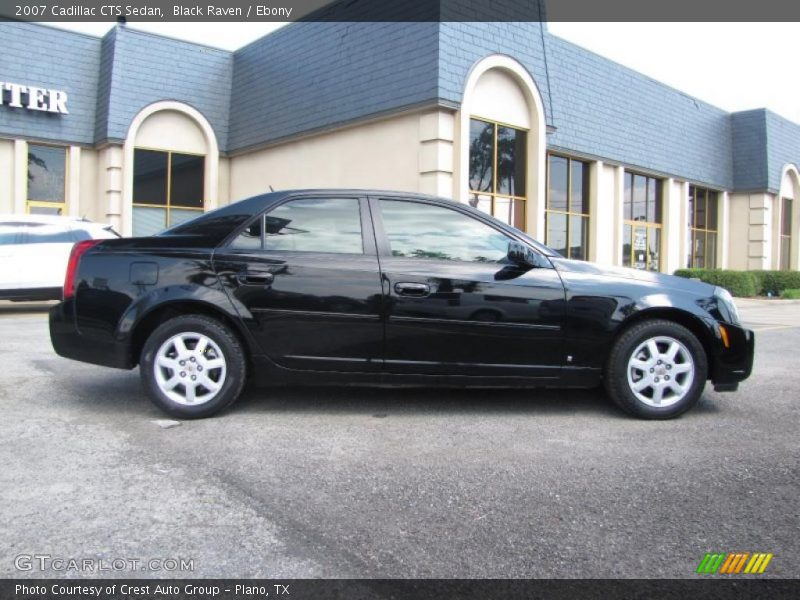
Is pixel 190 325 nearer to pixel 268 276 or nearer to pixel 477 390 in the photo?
pixel 268 276

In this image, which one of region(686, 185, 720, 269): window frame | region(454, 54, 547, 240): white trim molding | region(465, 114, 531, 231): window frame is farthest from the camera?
region(686, 185, 720, 269): window frame

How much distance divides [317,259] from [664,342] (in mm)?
2568

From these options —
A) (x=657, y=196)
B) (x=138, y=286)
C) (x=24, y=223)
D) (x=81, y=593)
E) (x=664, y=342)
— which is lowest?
(x=81, y=593)

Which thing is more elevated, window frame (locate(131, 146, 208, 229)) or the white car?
window frame (locate(131, 146, 208, 229))

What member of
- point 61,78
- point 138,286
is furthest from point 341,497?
point 61,78

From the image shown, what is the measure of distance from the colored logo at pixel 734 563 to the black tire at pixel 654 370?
2072mm

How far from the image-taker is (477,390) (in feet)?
18.2

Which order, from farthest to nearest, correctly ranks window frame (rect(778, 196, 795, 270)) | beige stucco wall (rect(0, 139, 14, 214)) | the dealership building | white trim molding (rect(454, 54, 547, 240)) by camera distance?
1. window frame (rect(778, 196, 795, 270))
2. beige stucco wall (rect(0, 139, 14, 214))
3. the dealership building
4. white trim molding (rect(454, 54, 547, 240))

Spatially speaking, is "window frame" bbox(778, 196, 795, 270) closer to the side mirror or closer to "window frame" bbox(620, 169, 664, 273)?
"window frame" bbox(620, 169, 664, 273)

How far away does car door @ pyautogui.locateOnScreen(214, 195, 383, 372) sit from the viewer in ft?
14.6

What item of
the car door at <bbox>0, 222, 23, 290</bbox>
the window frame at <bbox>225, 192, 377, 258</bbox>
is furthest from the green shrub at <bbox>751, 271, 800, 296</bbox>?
the car door at <bbox>0, 222, 23, 290</bbox>

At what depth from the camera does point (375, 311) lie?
4.45 m

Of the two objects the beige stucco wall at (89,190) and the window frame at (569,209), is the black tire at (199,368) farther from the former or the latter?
the beige stucco wall at (89,190)

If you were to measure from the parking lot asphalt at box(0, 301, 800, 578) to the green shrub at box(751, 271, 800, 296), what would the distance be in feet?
69.6
